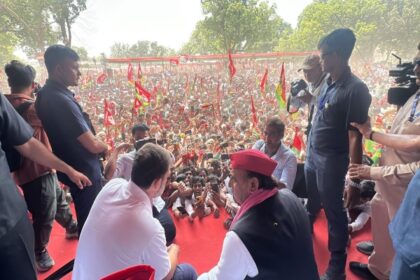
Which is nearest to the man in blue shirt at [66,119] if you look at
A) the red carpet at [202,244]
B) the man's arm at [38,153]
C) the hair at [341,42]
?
the man's arm at [38,153]

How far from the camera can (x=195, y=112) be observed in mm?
7551

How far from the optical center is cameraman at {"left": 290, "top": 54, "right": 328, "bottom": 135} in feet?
6.77

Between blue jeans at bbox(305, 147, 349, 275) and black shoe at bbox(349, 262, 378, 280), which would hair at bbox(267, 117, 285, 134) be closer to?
blue jeans at bbox(305, 147, 349, 275)

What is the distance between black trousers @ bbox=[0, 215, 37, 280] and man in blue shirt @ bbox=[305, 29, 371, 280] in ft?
4.79

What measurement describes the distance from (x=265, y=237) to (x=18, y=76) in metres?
1.82

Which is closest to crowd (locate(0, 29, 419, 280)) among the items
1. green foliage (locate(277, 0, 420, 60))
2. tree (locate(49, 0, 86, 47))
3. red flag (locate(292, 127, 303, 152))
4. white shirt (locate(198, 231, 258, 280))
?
white shirt (locate(198, 231, 258, 280))

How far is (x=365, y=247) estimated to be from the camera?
2.01 metres

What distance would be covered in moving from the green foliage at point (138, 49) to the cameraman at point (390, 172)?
16.7 meters

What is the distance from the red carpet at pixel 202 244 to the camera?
1970 millimetres

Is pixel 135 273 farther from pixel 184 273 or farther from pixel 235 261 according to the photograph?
pixel 184 273

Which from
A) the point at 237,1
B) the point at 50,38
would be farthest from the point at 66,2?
the point at 237,1

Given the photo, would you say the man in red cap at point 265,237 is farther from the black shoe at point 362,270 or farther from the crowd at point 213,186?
the black shoe at point 362,270

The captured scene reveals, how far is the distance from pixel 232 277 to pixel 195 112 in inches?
266

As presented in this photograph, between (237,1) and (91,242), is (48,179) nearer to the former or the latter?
(91,242)
